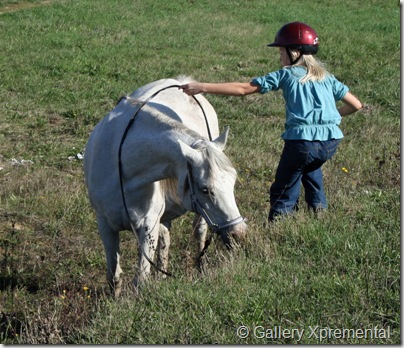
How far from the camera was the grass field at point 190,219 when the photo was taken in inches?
185

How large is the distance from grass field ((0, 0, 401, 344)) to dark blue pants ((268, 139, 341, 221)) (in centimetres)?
23

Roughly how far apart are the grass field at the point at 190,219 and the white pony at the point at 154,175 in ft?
1.35

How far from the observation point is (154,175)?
575cm

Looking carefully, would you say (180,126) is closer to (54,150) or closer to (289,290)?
(289,290)

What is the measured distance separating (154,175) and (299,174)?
1604 mm

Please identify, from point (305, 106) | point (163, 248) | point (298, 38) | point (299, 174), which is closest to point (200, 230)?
point (163, 248)

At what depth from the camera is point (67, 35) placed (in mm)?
19281

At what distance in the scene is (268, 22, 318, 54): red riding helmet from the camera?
6414mm

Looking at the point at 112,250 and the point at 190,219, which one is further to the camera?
the point at 190,219

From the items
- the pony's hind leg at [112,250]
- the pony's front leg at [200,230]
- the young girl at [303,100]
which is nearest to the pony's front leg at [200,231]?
the pony's front leg at [200,230]

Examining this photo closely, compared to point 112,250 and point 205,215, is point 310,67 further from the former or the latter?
point 112,250

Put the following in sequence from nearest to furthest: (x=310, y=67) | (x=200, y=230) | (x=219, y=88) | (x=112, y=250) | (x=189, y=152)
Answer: (x=189, y=152) → (x=219, y=88) → (x=112, y=250) → (x=310, y=67) → (x=200, y=230)

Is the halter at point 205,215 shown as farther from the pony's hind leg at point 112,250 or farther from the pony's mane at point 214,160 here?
the pony's hind leg at point 112,250

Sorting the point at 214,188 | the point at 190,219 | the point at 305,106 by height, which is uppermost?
the point at 305,106
